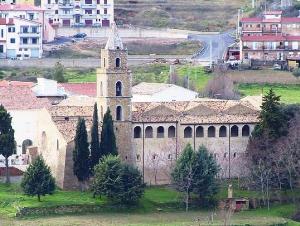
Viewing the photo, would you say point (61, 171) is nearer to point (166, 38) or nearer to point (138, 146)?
point (138, 146)

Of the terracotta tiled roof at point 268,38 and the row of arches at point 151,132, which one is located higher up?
the terracotta tiled roof at point 268,38

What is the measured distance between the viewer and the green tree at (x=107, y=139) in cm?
8725

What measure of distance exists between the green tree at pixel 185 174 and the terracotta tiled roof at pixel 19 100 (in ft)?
39.3

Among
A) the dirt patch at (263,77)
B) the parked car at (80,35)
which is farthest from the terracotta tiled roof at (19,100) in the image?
the parked car at (80,35)

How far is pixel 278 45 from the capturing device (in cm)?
13025

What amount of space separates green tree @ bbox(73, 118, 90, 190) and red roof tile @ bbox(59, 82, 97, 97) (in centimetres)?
1783

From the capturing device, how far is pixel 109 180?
8456 centimetres

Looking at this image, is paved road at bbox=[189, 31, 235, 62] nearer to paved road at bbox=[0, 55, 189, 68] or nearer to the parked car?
paved road at bbox=[0, 55, 189, 68]

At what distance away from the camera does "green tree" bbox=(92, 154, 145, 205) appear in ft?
277

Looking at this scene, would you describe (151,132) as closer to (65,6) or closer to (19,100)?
(19,100)

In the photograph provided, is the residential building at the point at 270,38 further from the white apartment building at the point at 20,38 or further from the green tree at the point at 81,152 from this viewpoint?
the green tree at the point at 81,152

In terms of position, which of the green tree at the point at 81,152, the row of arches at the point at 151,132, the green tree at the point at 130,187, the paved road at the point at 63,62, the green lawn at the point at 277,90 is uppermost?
the paved road at the point at 63,62

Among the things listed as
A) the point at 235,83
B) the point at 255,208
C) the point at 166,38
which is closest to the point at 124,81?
the point at 255,208

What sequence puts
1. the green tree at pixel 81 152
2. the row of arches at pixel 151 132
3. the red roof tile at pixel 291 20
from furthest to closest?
the red roof tile at pixel 291 20
the row of arches at pixel 151 132
the green tree at pixel 81 152
